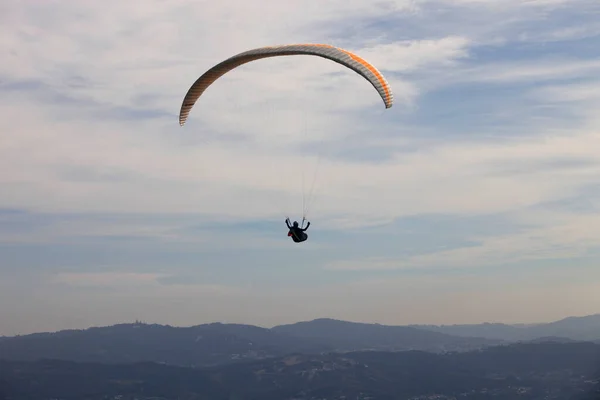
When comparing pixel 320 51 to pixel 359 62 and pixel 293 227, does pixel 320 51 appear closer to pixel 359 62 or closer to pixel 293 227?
pixel 359 62

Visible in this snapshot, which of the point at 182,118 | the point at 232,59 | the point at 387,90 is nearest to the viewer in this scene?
the point at 387,90

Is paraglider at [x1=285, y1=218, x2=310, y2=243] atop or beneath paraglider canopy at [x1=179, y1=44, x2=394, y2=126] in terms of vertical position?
beneath

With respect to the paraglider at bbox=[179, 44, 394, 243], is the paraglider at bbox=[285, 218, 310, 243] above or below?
below

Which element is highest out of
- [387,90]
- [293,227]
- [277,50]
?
[277,50]

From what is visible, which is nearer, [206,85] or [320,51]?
[320,51]

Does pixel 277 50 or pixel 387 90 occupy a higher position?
pixel 277 50

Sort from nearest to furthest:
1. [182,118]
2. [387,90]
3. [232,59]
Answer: [387,90] < [232,59] < [182,118]

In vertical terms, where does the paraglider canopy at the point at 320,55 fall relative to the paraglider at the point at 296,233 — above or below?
above

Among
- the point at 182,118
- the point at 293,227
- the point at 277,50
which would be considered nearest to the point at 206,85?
the point at 182,118
